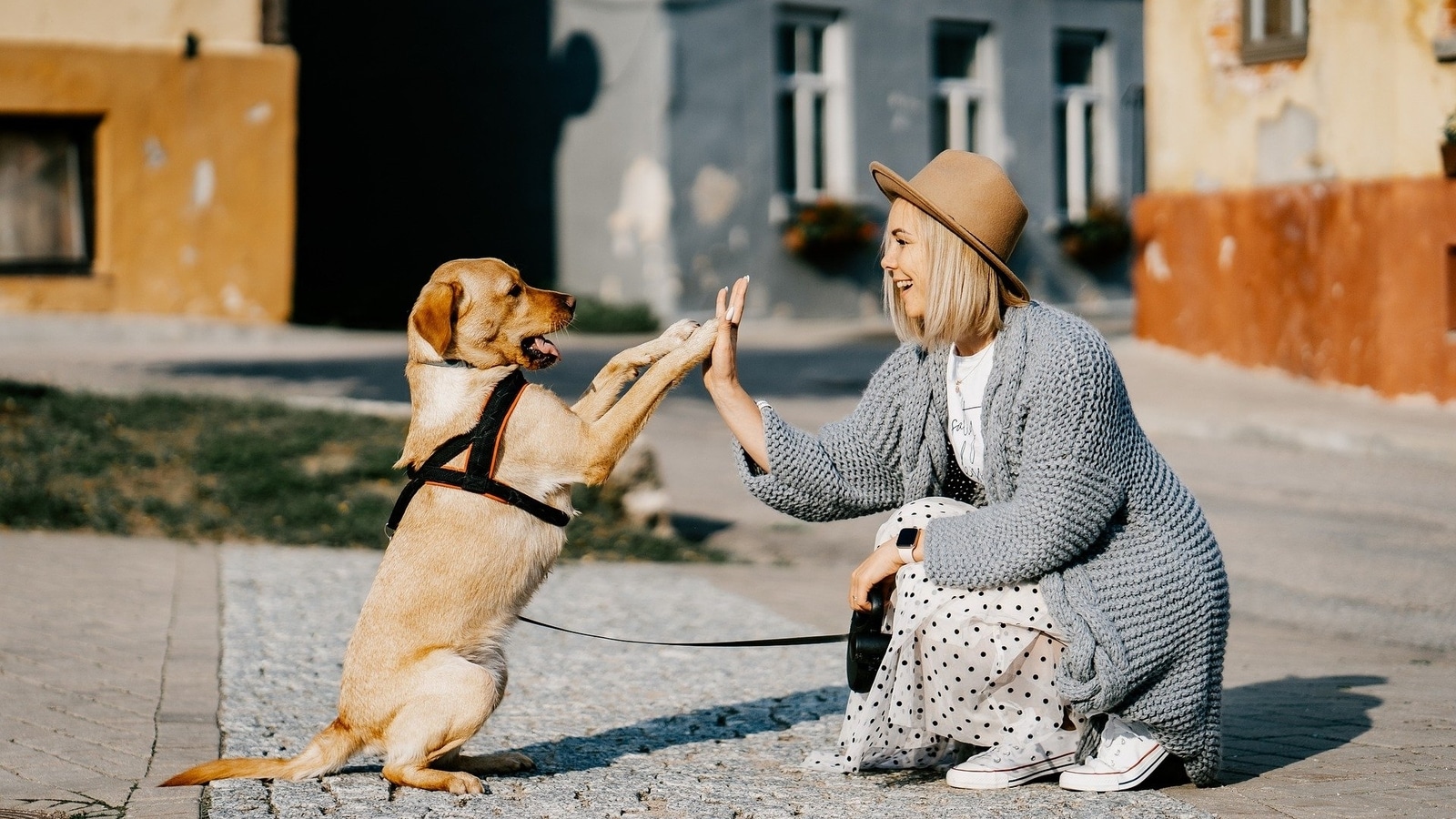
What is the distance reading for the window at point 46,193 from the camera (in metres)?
16.9

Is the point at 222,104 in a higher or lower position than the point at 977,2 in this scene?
lower

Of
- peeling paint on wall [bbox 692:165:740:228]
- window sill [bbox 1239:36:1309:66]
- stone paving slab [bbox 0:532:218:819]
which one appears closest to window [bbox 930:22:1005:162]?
peeling paint on wall [bbox 692:165:740:228]

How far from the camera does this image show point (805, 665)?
5.87m

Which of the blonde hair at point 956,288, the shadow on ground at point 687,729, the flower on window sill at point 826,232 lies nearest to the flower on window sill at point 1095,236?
the flower on window sill at point 826,232

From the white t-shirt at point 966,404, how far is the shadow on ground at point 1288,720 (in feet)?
3.65

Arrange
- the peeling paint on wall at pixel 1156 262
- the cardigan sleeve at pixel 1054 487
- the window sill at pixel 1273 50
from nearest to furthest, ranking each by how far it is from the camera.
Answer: the cardigan sleeve at pixel 1054 487 → the window sill at pixel 1273 50 → the peeling paint on wall at pixel 1156 262

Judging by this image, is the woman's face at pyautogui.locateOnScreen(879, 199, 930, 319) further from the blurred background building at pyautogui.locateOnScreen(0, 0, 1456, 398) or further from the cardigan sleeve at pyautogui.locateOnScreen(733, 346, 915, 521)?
the blurred background building at pyautogui.locateOnScreen(0, 0, 1456, 398)

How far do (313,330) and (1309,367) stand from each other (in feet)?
36.2

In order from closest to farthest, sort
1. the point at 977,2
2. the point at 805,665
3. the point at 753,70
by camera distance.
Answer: the point at 805,665, the point at 753,70, the point at 977,2

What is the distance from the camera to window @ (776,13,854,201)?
68.8 ft

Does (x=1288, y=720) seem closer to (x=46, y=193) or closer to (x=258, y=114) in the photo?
(x=258, y=114)

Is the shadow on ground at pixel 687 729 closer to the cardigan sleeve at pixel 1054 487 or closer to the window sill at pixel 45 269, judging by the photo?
the cardigan sleeve at pixel 1054 487

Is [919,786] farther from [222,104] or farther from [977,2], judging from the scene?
[977,2]

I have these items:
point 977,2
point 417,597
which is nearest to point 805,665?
Answer: point 417,597
